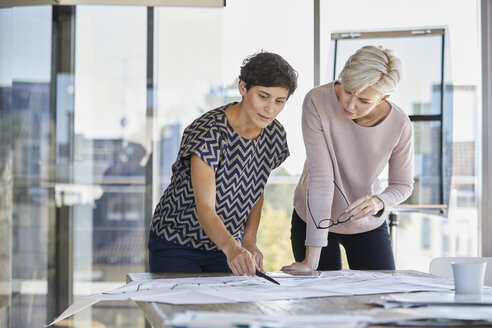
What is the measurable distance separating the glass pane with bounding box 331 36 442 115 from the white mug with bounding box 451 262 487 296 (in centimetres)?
262

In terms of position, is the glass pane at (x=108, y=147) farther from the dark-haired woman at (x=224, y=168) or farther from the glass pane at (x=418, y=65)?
the dark-haired woman at (x=224, y=168)

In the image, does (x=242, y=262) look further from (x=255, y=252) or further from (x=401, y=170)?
(x=401, y=170)

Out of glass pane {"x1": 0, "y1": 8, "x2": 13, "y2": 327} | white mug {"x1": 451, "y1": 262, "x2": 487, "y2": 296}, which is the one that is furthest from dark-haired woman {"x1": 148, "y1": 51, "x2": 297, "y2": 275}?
glass pane {"x1": 0, "y1": 8, "x2": 13, "y2": 327}

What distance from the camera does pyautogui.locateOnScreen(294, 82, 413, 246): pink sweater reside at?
2.16 m

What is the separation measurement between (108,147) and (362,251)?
2.35 metres

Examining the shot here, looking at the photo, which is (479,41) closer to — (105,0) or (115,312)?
(105,0)

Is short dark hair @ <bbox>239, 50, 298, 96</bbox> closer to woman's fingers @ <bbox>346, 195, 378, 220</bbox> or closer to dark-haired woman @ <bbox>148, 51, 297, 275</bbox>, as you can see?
dark-haired woman @ <bbox>148, 51, 297, 275</bbox>

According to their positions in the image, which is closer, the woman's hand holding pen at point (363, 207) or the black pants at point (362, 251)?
the woman's hand holding pen at point (363, 207)

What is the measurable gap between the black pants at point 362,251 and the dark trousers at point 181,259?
0.48 metres

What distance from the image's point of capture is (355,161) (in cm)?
224

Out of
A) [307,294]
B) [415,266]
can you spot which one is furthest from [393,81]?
[415,266]

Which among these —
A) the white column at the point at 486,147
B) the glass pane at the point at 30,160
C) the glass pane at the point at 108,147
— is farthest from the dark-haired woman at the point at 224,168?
the white column at the point at 486,147

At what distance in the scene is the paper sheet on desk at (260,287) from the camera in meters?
1.36

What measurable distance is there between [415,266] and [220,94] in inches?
66.0
